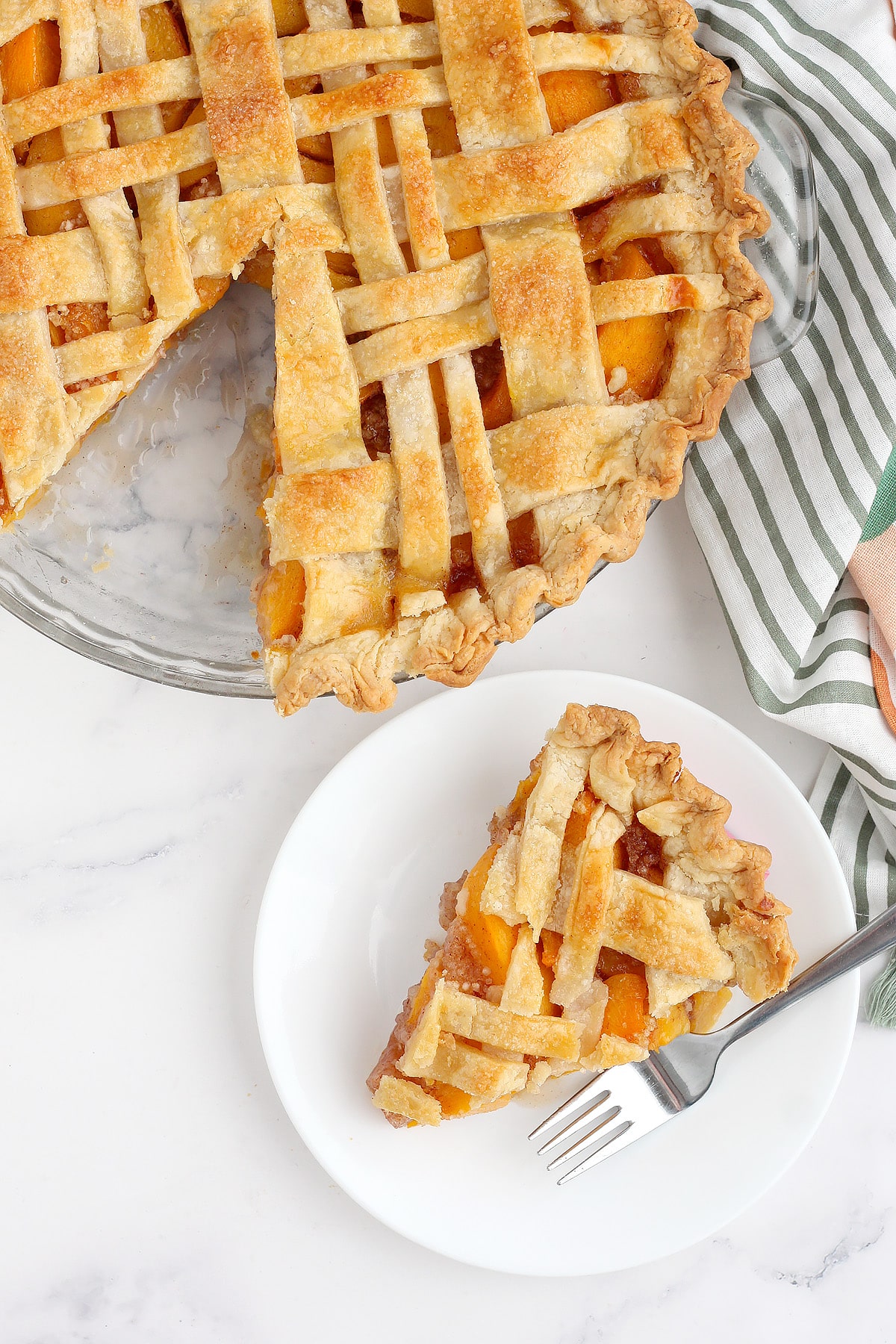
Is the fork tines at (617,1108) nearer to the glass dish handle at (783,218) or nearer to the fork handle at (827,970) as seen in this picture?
the fork handle at (827,970)

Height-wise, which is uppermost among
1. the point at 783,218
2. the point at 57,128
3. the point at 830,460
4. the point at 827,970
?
the point at 57,128

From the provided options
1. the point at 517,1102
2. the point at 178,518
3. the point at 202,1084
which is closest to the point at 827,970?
the point at 517,1102

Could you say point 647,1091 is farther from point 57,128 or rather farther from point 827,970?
point 57,128

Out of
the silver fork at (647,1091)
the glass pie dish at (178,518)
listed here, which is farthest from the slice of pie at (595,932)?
the glass pie dish at (178,518)

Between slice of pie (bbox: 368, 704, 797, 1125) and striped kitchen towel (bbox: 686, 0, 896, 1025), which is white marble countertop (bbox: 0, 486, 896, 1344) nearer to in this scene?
striped kitchen towel (bbox: 686, 0, 896, 1025)

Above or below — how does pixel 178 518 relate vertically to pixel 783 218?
below

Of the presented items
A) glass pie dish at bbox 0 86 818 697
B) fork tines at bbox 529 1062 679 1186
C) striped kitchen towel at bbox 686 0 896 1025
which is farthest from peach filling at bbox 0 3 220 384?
fork tines at bbox 529 1062 679 1186

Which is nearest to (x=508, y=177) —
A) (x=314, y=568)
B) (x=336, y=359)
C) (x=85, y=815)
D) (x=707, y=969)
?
(x=336, y=359)
